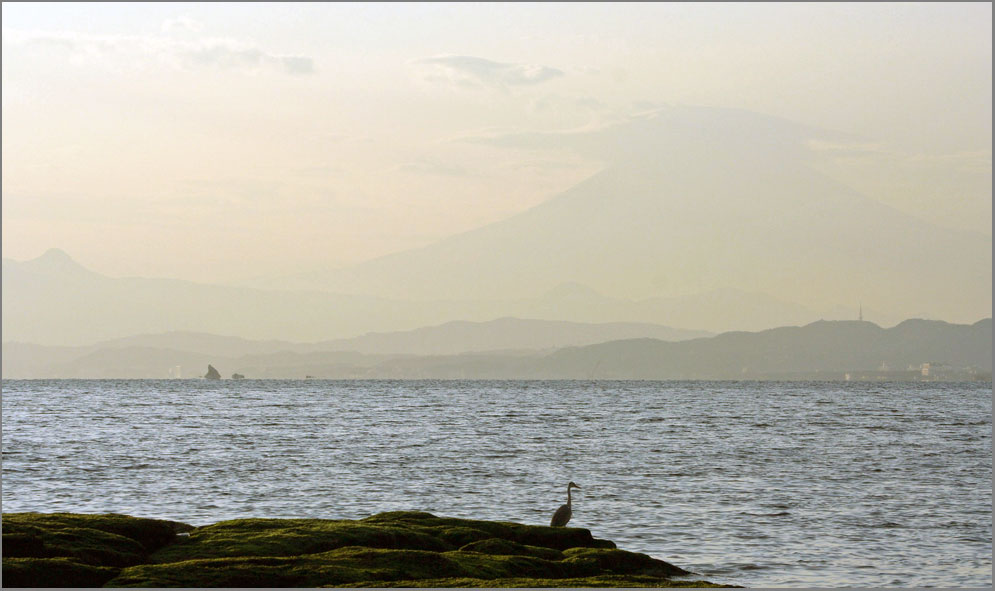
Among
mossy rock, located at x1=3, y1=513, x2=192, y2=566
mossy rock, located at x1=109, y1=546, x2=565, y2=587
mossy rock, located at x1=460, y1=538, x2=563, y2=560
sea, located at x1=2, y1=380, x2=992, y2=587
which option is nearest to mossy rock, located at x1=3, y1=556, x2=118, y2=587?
mossy rock, located at x1=109, y1=546, x2=565, y2=587

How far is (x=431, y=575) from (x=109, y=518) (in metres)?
8.17

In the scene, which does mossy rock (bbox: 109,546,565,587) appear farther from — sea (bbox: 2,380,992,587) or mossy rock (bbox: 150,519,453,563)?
sea (bbox: 2,380,992,587)

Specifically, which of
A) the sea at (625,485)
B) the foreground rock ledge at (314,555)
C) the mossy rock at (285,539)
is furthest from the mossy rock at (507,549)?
the sea at (625,485)

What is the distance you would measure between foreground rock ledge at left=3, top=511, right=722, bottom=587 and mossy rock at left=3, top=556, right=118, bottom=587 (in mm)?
19

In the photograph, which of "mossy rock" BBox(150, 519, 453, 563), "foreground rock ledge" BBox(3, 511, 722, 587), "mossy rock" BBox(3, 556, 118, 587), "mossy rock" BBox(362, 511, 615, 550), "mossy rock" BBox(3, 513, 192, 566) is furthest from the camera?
"mossy rock" BBox(362, 511, 615, 550)

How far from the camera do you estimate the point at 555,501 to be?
115 feet

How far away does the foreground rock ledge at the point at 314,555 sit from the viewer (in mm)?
17500

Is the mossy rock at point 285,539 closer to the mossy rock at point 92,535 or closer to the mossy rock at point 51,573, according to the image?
the mossy rock at point 92,535

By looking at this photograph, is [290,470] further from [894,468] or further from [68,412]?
[68,412]

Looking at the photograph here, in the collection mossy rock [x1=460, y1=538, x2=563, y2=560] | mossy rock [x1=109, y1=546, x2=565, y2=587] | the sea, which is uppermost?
mossy rock [x1=109, y1=546, x2=565, y2=587]

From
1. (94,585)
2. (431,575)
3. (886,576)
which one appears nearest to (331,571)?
(431,575)

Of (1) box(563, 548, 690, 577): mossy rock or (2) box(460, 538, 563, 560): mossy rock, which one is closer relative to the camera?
(1) box(563, 548, 690, 577): mossy rock

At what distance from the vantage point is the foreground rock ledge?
1750 centimetres

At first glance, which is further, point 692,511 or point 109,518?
point 692,511
